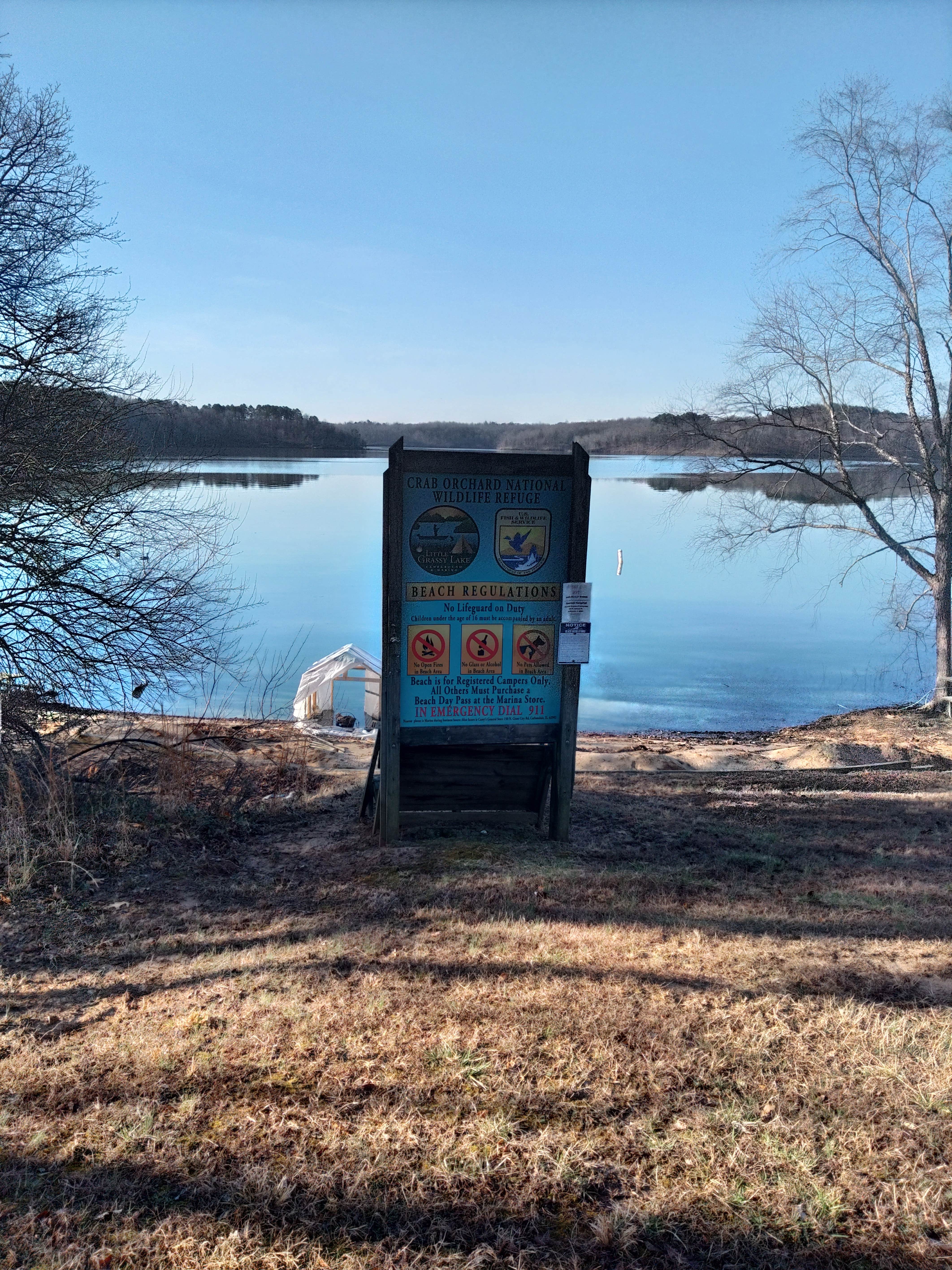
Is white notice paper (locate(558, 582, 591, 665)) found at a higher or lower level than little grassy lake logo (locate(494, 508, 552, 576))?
lower

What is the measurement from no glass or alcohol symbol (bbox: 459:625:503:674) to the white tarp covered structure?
15010mm

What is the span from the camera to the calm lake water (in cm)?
2273

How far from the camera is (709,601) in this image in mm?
44344

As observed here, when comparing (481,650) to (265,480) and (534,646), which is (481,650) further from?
(265,480)

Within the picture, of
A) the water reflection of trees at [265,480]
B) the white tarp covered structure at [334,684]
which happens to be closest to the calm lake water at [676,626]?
the white tarp covered structure at [334,684]

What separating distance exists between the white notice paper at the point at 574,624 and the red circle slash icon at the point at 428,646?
831 mm

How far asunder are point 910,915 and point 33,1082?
14.6 ft

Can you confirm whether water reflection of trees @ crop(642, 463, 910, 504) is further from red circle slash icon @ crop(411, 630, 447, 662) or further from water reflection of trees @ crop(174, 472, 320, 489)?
water reflection of trees @ crop(174, 472, 320, 489)

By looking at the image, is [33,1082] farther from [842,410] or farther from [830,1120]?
[842,410]

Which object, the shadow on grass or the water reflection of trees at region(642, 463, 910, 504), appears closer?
the shadow on grass

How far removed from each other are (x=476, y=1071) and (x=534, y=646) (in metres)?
3.52

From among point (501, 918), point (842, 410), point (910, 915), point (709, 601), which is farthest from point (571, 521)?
point (709, 601)

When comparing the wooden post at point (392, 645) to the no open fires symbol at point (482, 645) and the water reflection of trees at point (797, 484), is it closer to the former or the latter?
the no open fires symbol at point (482, 645)

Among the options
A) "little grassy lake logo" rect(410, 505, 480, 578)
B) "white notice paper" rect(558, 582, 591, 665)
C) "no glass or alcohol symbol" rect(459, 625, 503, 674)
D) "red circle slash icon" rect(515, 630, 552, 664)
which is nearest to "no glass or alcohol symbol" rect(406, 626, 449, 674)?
"no glass or alcohol symbol" rect(459, 625, 503, 674)
